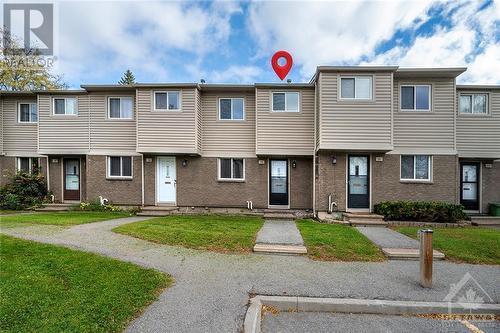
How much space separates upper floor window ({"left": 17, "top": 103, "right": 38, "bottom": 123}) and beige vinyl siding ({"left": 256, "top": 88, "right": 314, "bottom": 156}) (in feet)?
41.2

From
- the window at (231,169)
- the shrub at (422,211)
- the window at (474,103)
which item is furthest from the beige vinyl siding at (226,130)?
the window at (474,103)

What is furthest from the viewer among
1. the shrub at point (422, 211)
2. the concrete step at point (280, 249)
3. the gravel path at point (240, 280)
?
the shrub at point (422, 211)

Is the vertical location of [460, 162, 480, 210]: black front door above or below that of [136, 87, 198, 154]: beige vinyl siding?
below

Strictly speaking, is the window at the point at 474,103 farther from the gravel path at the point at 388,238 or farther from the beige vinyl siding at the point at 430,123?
the gravel path at the point at 388,238

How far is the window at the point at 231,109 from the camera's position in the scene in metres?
13.2

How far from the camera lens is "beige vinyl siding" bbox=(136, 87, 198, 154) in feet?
41.0

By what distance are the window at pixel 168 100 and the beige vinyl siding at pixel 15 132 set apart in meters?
7.65

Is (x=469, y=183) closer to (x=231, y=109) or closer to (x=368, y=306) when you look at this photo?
(x=231, y=109)

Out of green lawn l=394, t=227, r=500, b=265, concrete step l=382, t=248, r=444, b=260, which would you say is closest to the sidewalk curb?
concrete step l=382, t=248, r=444, b=260

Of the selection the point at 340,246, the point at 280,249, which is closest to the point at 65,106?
the point at 280,249

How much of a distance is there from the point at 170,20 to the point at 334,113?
28.2 ft

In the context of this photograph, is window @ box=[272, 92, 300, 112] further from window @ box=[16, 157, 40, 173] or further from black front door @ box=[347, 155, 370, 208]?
window @ box=[16, 157, 40, 173]

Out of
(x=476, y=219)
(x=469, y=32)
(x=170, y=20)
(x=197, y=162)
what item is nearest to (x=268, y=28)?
(x=170, y=20)

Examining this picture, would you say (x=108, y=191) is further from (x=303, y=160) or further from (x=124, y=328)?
(x=124, y=328)
